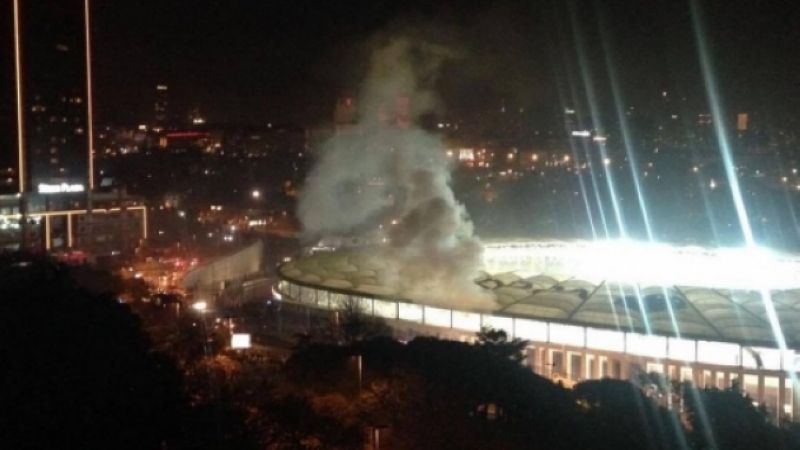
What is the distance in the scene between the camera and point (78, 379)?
3408 millimetres

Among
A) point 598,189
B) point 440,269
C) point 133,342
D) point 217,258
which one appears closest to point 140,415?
point 133,342

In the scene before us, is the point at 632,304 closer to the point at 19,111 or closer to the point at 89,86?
the point at 19,111

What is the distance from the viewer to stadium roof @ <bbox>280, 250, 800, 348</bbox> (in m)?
7.84

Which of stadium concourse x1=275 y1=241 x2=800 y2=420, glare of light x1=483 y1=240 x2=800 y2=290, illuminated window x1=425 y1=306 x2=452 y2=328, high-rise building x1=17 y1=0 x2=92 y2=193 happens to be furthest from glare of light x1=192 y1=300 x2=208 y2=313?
high-rise building x1=17 y1=0 x2=92 y2=193

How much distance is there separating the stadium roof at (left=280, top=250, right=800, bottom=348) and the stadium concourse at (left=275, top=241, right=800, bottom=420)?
0.04 feet

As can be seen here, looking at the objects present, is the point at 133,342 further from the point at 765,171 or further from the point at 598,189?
the point at 765,171

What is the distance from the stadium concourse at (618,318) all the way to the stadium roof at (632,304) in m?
0.01

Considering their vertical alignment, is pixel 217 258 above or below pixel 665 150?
below

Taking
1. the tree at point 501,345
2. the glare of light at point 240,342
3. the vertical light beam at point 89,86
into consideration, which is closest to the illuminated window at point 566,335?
the tree at point 501,345

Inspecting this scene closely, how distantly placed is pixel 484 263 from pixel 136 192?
49.0 ft

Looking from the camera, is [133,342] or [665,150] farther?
[665,150]

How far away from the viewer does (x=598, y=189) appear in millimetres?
23516

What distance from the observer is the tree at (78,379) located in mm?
3053

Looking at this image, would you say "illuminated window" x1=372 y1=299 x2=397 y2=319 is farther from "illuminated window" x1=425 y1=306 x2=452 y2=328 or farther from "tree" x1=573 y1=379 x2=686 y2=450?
"tree" x1=573 y1=379 x2=686 y2=450
